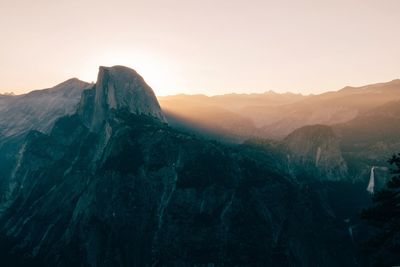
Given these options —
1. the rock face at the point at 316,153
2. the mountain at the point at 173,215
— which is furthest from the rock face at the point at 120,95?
the rock face at the point at 316,153

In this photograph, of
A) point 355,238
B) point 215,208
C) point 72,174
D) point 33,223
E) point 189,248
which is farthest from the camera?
point 72,174

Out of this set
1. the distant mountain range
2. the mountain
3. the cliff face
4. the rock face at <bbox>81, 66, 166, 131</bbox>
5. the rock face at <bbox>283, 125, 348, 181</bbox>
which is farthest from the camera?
the rock face at <bbox>81, 66, 166, 131</bbox>

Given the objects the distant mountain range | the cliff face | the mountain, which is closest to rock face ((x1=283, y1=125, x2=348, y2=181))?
the distant mountain range

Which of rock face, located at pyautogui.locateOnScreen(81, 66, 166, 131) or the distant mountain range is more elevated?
rock face, located at pyautogui.locateOnScreen(81, 66, 166, 131)

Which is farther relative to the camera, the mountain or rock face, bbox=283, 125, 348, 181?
rock face, bbox=283, 125, 348, 181

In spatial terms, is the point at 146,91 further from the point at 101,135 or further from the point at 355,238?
the point at 355,238

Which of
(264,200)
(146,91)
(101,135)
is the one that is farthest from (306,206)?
(146,91)

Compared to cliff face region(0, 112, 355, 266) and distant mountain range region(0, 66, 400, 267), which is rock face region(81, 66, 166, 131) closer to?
distant mountain range region(0, 66, 400, 267)
